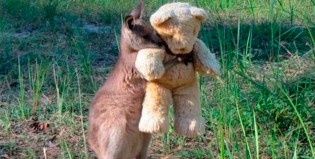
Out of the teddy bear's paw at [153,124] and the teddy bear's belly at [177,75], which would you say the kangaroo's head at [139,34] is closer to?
the teddy bear's belly at [177,75]

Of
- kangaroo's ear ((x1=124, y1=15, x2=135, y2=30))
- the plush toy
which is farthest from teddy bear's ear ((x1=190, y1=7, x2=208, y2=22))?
kangaroo's ear ((x1=124, y1=15, x2=135, y2=30))

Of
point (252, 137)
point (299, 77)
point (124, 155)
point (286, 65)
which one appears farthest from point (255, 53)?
point (124, 155)

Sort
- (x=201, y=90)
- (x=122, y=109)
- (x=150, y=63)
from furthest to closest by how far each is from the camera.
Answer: (x=201, y=90), (x=122, y=109), (x=150, y=63)

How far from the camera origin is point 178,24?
261 cm

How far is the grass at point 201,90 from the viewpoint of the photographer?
3715 mm

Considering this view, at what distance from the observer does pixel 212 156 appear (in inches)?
146

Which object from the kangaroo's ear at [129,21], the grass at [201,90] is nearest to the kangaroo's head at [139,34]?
the kangaroo's ear at [129,21]

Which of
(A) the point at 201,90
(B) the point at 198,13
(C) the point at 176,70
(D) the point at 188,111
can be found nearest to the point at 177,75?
(C) the point at 176,70

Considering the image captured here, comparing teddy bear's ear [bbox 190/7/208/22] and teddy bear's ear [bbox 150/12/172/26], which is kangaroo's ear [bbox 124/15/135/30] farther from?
teddy bear's ear [bbox 190/7/208/22]

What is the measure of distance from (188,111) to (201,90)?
1668mm

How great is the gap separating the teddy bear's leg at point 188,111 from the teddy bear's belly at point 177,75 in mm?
47

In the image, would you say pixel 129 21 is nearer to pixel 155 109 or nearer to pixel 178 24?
pixel 178 24

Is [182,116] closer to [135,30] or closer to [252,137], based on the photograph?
[135,30]

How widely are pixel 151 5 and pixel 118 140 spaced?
528cm
